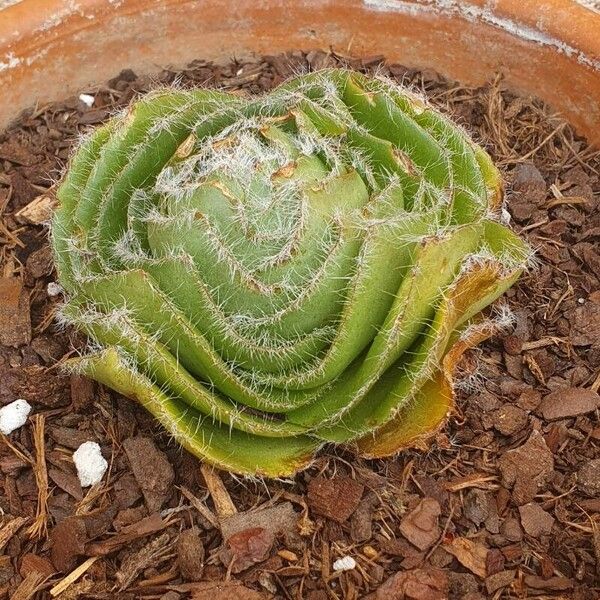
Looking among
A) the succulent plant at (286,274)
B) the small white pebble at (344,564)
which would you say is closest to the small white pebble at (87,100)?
the succulent plant at (286,274)

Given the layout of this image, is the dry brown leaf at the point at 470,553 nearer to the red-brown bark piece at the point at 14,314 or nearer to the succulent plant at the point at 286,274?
the succulent plant at the point at 286,274

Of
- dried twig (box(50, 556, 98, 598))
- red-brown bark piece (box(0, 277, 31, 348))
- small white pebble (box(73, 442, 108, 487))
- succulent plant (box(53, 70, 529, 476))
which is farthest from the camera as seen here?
red-brown bark piece (box(0, 277, 31, 348))

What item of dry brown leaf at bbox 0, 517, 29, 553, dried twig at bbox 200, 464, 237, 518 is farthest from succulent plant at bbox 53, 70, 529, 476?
dry brown leaf at bbox 0, 517, 29, 553

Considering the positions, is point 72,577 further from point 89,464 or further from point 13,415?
point 13,415

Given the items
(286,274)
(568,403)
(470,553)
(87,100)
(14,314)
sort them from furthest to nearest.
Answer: (87,100) < (14,314) < (568,403) < (470,553) < (286,274)

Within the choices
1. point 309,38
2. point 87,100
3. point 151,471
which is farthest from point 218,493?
point 309,38

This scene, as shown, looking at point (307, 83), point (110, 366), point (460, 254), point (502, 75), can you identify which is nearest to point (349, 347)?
point (460, 254)

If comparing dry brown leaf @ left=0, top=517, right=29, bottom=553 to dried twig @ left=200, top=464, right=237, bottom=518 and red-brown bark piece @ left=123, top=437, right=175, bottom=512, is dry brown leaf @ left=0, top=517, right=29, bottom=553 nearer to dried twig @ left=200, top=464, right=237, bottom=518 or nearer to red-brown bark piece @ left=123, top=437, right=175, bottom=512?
red-brown bark piece @ left=123, top=437, right=175, bottom=512
